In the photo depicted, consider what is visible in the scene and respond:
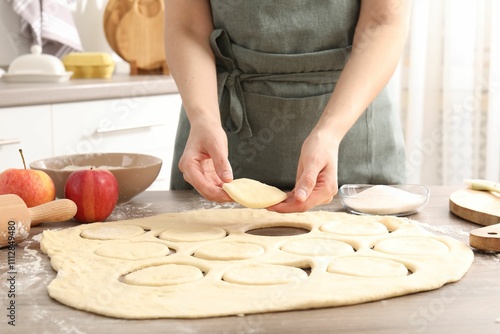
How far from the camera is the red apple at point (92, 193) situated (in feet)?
4.34

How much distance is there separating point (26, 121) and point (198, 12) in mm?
947

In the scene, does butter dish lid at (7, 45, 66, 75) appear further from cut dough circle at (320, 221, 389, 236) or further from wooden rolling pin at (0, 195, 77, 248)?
cut dough circle at (320, 221, 389, 236)

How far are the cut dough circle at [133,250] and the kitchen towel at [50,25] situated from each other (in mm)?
2031

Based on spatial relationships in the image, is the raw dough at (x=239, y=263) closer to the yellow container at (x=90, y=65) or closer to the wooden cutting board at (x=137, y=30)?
the yellow container at (x=90, y=65)

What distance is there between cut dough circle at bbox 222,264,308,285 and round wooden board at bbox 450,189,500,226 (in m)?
0.43

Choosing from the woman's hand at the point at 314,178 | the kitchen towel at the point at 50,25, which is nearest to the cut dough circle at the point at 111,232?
the woman's hand at the point at 314,178

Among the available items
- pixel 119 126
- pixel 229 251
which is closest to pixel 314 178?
pixel 229 251

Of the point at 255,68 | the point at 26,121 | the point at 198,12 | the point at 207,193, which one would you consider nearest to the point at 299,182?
the point at 207,193

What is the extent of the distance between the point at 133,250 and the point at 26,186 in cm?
32

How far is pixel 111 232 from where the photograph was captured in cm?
124

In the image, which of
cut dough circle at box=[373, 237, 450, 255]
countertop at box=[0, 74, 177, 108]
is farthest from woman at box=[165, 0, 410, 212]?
countertop at box=[0, 74, 177, 108]

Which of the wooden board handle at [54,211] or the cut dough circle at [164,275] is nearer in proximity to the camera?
the cut dough circle at [164,275]

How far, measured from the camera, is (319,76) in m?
1.59

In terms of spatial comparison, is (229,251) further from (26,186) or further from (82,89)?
(82,89)
